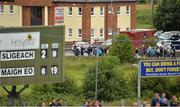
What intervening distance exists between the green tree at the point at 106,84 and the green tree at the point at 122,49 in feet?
44.3

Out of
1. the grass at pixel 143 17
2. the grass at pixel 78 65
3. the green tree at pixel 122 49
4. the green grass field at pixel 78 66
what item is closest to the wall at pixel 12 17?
the green grass field at pixel 78 66

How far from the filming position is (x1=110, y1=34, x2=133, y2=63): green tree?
6694cm

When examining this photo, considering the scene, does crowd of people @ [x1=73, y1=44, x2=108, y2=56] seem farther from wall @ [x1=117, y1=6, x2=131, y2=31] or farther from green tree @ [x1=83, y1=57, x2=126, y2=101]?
wall @ [x1=117, y1=6, x2=131, y2=31]

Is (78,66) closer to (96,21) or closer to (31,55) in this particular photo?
(31,55)

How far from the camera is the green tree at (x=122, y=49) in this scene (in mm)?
66938

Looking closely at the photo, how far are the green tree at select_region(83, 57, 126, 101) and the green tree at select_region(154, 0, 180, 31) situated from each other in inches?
1499

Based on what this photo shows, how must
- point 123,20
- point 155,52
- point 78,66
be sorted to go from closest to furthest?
point 78,66 < point 155,52 < point 123,20

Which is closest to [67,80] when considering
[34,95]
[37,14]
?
[34,95]

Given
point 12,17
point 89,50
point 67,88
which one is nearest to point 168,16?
point 12,17

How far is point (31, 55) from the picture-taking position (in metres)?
40.3

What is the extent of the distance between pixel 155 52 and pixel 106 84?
55.0 feet

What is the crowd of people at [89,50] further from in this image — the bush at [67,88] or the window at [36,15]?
the bush at [67,88]

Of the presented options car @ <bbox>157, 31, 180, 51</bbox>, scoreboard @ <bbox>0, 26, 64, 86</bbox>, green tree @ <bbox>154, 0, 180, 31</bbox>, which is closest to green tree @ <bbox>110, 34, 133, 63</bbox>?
car @ <bbox>157, 31, 180, 51</bbox>

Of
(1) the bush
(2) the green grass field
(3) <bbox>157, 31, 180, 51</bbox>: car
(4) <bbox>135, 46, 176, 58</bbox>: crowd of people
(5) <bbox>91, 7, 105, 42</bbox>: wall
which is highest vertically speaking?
(5) <bbox>91, 7, 105, 42</bbox>: wall
